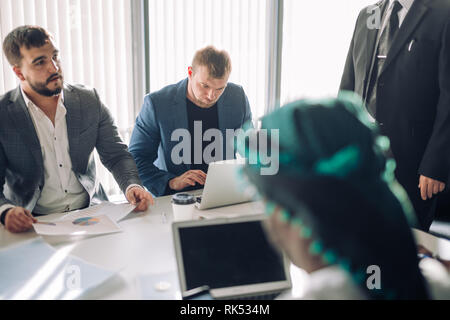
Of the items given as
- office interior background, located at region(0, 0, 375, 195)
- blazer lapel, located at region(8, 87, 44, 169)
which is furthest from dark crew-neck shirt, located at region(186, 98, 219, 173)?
office interior background, located at region(0, 0, 375, 195)

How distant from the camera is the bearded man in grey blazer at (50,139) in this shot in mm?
1929

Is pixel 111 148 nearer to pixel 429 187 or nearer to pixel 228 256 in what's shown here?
pixel 228 256

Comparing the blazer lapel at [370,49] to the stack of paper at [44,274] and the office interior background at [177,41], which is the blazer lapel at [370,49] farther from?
the stack of paper at [44,274]

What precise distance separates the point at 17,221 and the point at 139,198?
1.69 feet

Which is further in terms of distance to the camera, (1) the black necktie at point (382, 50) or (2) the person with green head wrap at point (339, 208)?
(1) the black necktie at point (382, 50)

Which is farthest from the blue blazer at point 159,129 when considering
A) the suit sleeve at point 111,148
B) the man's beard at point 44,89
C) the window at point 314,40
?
the window at point 314,40

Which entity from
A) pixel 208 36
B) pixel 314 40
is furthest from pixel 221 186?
pixel 314 40

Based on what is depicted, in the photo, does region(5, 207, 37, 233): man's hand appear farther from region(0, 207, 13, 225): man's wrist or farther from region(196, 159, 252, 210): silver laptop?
region(196, 159, 252, 210): silver laptop

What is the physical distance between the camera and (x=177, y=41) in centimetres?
341

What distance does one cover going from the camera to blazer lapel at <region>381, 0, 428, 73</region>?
2.06m

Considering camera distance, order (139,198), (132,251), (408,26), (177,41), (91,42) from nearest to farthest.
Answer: (132,251)
(139,198)
(408,26)
(91,42)
(177,41)

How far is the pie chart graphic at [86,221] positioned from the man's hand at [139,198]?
211mm

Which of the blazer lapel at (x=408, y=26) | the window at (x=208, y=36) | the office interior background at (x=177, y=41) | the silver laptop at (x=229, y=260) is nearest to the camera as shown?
the silver laptop at (x=229, y=260)
